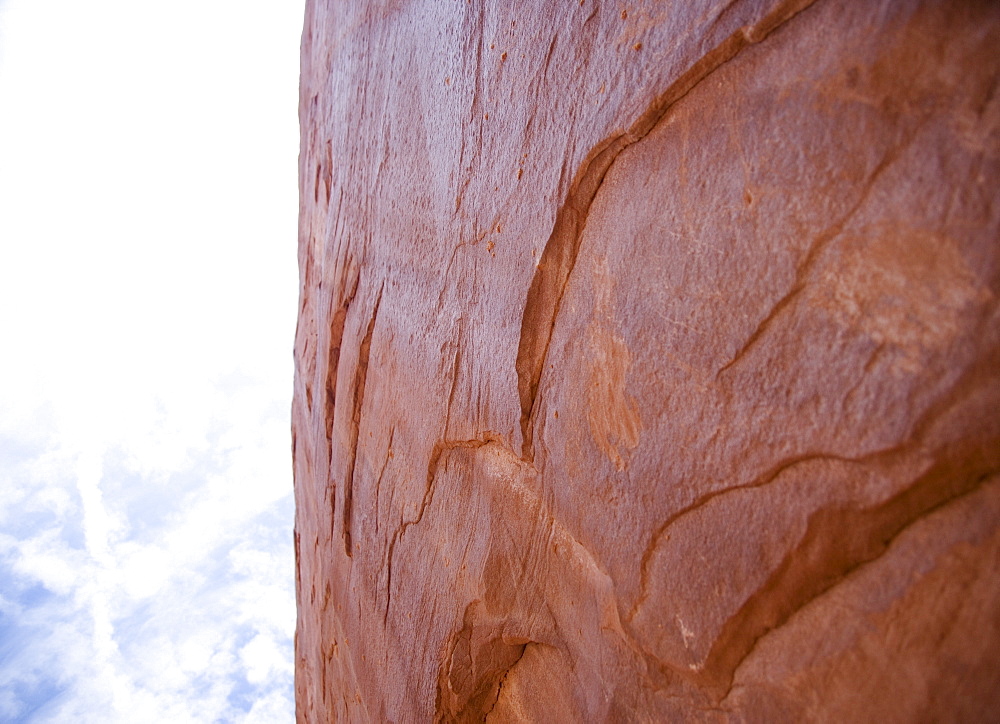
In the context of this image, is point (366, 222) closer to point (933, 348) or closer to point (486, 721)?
point (486, 721)

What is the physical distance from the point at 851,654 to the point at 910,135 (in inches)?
31.8

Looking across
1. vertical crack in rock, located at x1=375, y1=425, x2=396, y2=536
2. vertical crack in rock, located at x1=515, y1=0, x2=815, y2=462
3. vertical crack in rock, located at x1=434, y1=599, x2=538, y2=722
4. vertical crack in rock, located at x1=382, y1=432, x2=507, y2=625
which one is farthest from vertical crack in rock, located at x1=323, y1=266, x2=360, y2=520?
vertical crack in rock, located at x1=515, y1=0, x2=815, y2=462

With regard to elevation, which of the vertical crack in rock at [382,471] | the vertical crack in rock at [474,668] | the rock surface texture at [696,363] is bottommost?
the vertical crack in rock at [474,668]

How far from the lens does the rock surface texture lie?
863mm

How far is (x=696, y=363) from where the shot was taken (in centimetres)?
119

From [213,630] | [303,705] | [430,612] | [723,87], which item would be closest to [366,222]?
[430,612]

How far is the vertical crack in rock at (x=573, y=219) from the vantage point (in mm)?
1106

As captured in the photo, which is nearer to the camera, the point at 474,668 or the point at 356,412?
the point at 474,668

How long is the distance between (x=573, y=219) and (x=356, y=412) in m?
1.57

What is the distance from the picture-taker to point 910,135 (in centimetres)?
89

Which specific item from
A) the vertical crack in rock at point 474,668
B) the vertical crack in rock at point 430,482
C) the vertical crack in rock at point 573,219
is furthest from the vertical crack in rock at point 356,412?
the vertical crack in rock at point 573,219

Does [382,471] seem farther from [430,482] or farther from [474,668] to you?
[474,668]

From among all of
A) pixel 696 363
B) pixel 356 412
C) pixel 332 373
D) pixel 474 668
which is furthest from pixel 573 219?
pixel 332 373

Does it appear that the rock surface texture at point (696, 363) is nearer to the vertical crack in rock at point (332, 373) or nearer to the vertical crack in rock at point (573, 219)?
the vertical crack in rock at point (573, 219)
